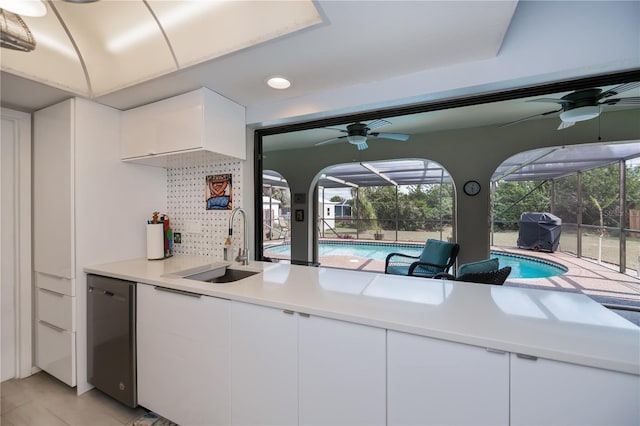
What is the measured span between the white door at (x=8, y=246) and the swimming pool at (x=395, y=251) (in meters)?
3.97

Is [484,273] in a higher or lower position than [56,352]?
higher

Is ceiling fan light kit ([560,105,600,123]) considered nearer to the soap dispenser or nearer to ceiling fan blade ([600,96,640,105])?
ceiling fan blade ([600,96,640,105])

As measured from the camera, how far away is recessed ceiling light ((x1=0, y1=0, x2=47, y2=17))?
1228mm

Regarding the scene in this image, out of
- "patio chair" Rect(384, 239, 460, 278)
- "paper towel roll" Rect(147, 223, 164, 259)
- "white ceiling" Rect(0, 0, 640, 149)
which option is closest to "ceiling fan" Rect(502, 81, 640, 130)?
"white ceiling" Rect(0, 0, 640, 149)

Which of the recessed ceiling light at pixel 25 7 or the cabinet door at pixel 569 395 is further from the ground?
the recessed ceiling light at pixel 25 7

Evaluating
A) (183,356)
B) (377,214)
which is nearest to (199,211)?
(183,356)

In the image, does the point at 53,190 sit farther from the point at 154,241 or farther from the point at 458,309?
the point at 458,309

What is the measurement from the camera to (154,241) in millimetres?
2035

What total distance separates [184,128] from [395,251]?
7.48m

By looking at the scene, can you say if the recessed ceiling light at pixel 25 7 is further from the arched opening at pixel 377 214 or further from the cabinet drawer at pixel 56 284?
the arched opening at pixel 377 214

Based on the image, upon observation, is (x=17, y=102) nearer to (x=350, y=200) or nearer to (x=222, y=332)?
(x=222, y=332)

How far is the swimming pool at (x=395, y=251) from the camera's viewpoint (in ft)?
16.7

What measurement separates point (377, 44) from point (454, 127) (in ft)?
8.97

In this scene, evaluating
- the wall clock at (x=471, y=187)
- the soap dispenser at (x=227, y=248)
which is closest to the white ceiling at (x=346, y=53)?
the soap dispenser at (x=227, y=248)
